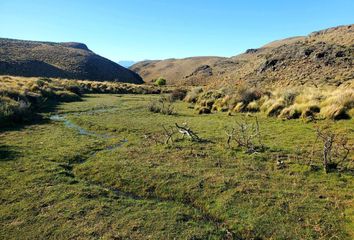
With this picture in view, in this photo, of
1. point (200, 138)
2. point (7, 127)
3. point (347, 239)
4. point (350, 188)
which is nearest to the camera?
point (347, 239)

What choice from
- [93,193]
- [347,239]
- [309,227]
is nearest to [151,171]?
[93,193]

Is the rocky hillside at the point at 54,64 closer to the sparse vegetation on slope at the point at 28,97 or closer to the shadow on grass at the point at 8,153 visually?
the sparse vegetation on slope at the point at 28,97

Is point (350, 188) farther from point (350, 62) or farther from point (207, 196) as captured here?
point (350, 62)

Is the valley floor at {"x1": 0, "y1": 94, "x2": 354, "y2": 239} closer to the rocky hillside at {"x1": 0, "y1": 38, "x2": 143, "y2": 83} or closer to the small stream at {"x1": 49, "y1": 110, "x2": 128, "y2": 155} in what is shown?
the small stream at {"x1": 49, "y1": 110, "x2": 128, "y2": 155}

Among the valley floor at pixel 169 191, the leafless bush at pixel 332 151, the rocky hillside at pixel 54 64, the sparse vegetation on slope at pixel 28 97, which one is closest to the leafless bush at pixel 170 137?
the valley floor at pixel 169 191

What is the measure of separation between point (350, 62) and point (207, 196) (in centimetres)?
4289

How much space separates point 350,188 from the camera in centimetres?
1059

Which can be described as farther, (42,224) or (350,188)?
(350,188)

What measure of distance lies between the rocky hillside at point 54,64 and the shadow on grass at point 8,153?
247ft

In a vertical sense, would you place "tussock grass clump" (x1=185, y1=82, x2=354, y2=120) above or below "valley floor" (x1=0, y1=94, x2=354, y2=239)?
above

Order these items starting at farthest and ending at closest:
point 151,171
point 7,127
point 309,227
Answer: point 7,127
point 151,171
point 309,227

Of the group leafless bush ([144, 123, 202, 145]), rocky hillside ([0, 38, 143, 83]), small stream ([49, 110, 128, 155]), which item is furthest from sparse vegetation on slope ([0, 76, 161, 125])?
rocky hillside ([0, 38, 143, 83])

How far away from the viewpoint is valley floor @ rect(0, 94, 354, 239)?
28.4ft

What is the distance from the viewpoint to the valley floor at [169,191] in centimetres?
866
